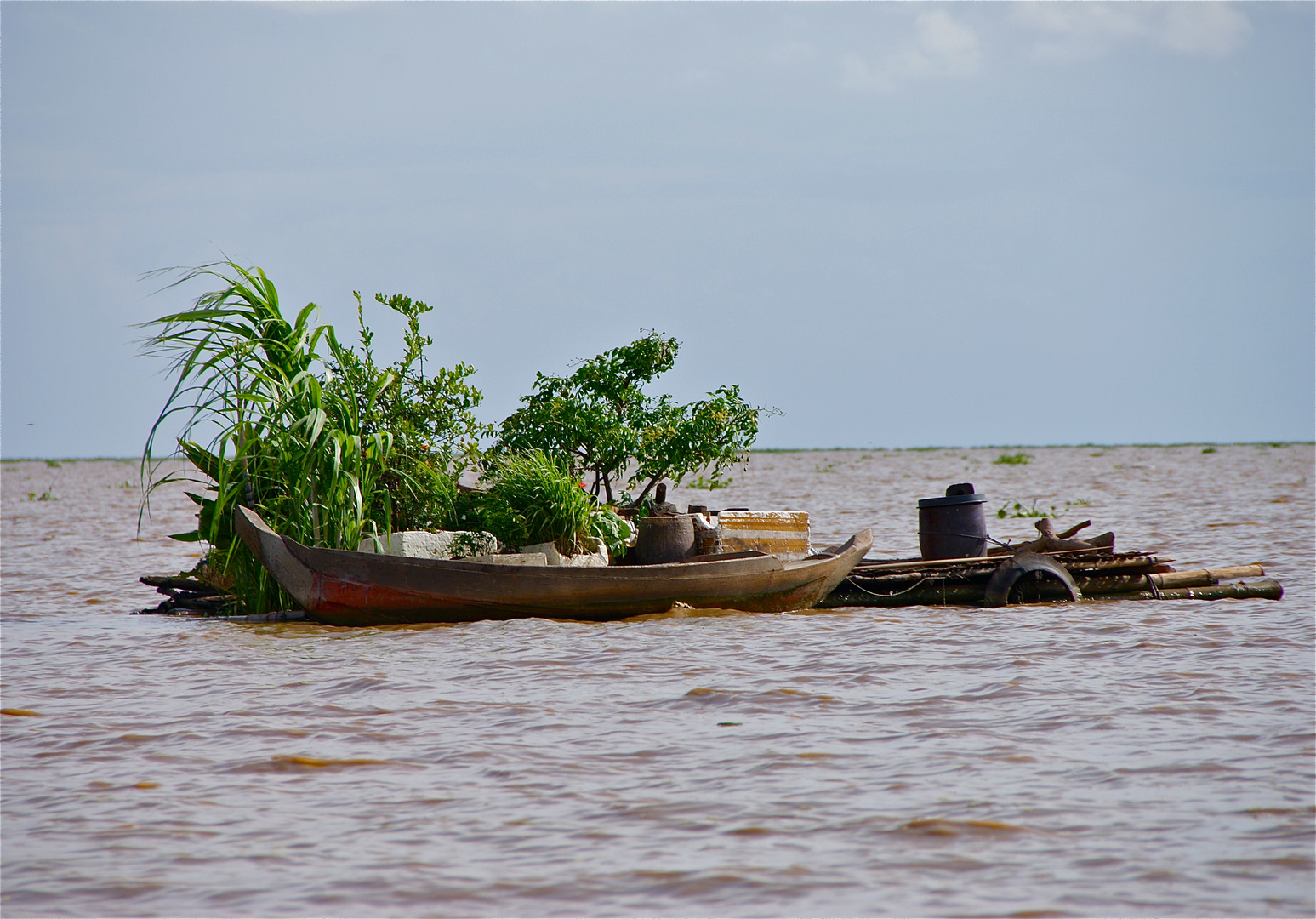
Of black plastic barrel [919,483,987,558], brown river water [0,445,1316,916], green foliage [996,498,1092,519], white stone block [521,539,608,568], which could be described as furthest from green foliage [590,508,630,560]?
green foliage [996,498,1092,519]

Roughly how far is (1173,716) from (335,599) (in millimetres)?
6184

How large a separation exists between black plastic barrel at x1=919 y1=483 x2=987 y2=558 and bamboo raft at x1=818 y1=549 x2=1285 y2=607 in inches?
9.1

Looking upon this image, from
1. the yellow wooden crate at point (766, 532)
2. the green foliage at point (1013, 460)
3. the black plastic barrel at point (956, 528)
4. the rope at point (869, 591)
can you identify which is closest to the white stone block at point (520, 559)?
the yellow wooden crate at point (766, 532)

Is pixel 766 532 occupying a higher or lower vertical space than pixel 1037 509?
lower

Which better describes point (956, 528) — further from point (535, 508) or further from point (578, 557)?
point (535, 508)

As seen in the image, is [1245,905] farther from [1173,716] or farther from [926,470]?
[926,470]

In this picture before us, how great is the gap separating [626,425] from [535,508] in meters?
1.55

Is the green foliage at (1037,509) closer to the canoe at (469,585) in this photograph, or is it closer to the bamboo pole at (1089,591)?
the bamboo pole at (1089,591)

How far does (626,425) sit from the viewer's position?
1105 cm

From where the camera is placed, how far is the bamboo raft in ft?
34.4

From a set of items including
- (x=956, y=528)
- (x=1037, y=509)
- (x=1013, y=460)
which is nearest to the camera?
(x=956, y=528)

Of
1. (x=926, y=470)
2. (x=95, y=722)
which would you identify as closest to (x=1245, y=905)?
(x=95, y=722)

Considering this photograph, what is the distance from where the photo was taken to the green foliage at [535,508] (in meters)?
9.82

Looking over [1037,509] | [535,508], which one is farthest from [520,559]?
[1037,509]
